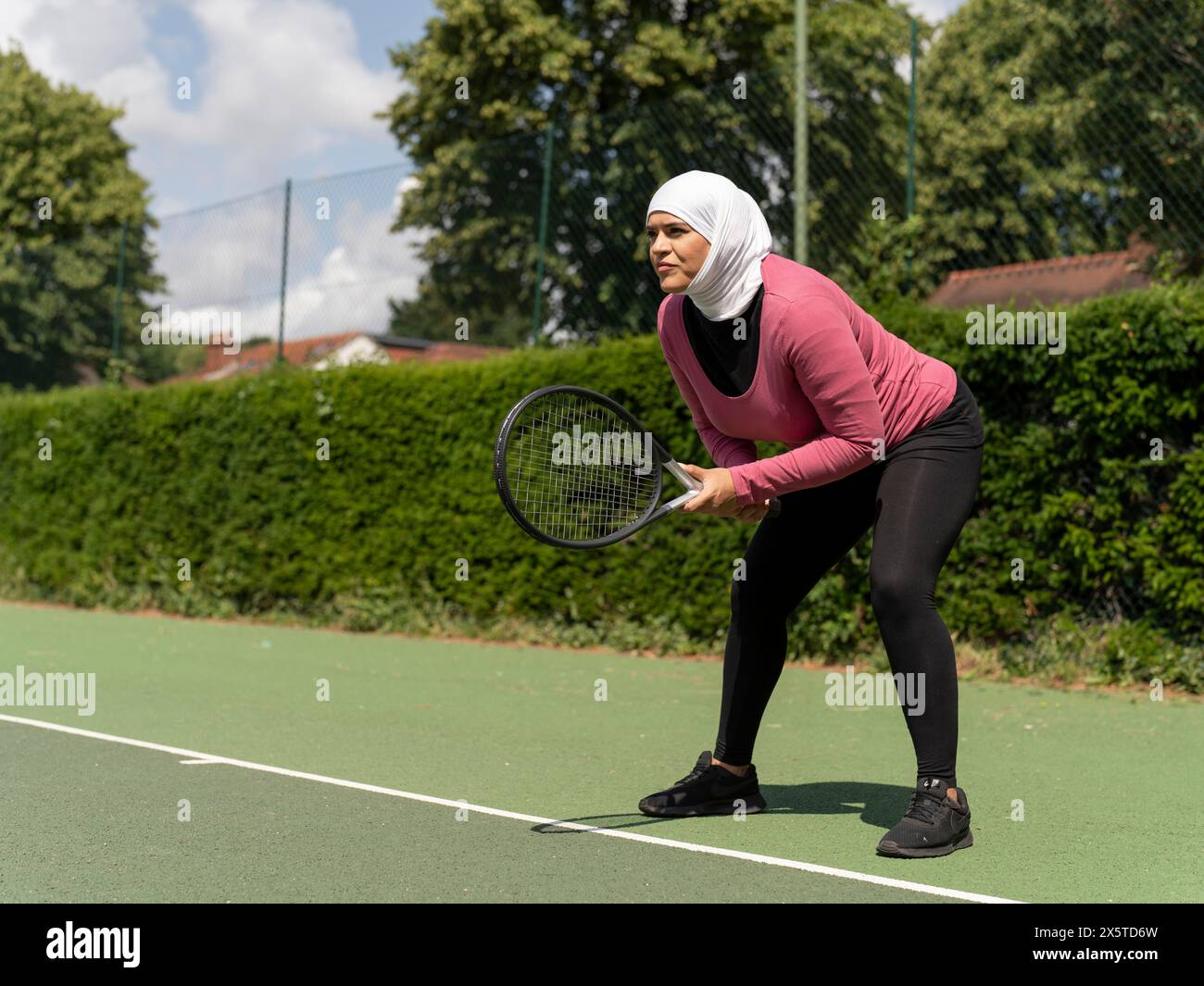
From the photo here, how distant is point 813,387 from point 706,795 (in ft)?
5.18

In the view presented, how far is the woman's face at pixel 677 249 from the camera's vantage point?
3.92 m

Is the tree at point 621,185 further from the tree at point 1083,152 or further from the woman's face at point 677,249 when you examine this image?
the woman's face at point 677,249

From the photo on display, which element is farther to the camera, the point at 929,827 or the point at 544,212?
the point at 544,212

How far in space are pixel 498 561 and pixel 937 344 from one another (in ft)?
14.2

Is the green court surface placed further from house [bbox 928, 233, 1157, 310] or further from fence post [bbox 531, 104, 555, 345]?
fence post [bbox 531, 104, 555, 345]

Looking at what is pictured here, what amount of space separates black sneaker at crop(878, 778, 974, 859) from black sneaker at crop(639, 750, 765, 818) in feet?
2.31

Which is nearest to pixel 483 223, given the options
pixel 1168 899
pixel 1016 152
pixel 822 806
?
pixel 1016 152

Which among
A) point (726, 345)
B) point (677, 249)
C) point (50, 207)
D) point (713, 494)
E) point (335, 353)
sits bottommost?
point (713, 494)

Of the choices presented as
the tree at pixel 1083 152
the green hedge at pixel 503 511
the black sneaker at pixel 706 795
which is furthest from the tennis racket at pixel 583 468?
the tree at pixel 1083 152

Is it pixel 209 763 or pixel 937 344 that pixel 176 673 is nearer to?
pixel 209 763

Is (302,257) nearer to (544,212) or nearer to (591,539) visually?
(544,212)

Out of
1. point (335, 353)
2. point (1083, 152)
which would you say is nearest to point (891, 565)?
point (1083, 152)

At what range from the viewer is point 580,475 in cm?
454
